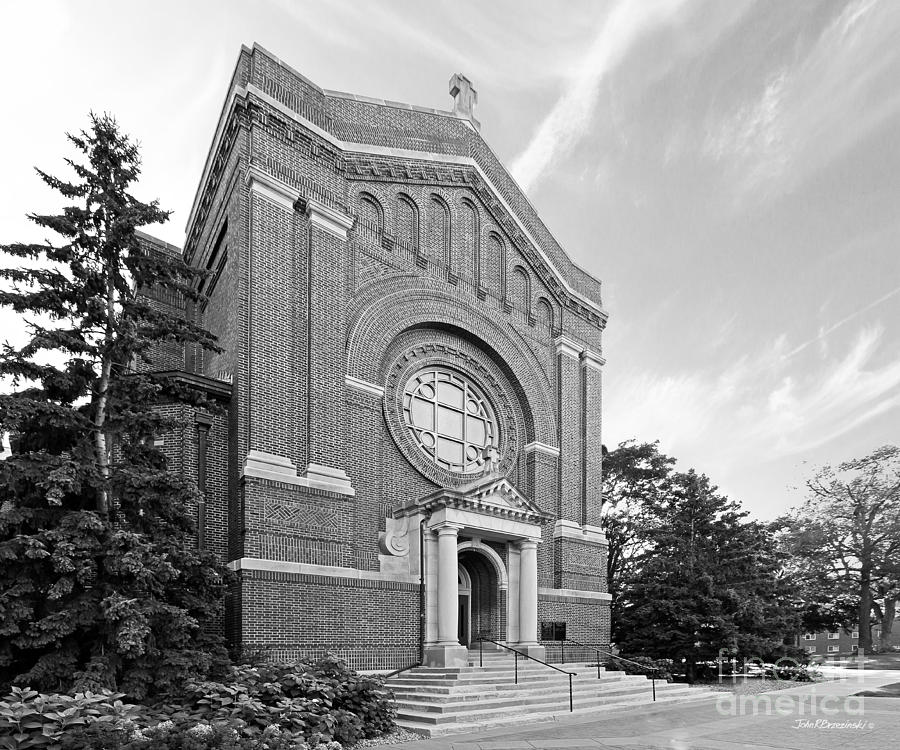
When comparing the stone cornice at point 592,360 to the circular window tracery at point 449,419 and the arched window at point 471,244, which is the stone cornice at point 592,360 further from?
the arched window at point 471,244

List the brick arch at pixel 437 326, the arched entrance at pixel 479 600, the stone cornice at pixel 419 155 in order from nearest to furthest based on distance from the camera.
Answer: the stone cornice at pixel 419 155 < the brick arch at pixel 437 326 < the arched entrance at pixel 479 600

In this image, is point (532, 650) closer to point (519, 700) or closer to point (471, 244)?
point (519, 700)

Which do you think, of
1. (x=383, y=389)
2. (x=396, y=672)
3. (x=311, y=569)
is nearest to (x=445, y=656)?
(x=396, y=672)

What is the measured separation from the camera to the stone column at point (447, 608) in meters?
17.3

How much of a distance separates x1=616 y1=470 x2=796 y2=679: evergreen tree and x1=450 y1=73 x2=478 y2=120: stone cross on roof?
1480 centimetres

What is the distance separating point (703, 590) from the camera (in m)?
24.3

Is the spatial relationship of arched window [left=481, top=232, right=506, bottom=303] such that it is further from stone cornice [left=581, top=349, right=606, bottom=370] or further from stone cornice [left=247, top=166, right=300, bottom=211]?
stone cornice [left=247, top=166, right=300, bottom=211]

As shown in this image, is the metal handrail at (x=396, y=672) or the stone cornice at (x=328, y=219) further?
the stone cornice at (x=328, y=219)

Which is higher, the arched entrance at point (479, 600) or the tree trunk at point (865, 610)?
the arched entrance at point (479, 600)

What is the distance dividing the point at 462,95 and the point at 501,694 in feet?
58.9

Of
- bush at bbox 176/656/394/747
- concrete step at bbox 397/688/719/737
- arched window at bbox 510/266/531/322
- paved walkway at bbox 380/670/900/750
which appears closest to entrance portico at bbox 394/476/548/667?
concrete step at bbox 397/688/719/737

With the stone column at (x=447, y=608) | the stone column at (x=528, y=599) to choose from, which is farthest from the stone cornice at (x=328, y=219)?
the stone column at (x=528, y=599)

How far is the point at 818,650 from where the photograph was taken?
235ft

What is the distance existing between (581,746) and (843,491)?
40.1 m
